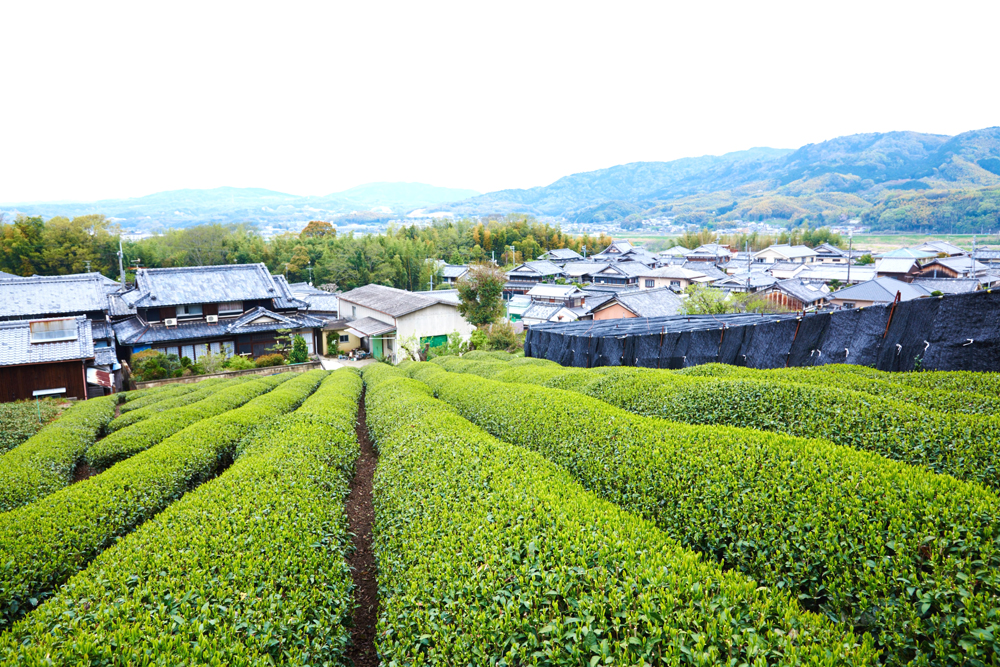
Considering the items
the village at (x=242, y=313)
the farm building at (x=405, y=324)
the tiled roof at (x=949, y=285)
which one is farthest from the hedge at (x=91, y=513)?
the tiled roof at (x=949, y=285)

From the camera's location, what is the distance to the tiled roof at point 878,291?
3103 centimetres

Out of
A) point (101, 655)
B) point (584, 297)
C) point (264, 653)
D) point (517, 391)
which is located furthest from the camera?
point (584, 297)

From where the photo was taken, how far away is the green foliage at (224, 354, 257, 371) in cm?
2552

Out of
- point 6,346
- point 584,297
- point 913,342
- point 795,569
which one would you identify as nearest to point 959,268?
point 584,297

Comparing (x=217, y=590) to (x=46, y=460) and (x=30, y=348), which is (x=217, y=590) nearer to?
(x=46, y=460)

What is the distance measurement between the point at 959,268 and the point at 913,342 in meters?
47.0

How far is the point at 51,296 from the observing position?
89.1ft

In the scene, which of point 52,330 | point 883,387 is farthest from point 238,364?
point 883,387

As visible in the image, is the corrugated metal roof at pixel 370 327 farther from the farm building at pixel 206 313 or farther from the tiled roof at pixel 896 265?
the tiled roof at pixel 896 265

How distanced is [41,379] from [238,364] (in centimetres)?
791

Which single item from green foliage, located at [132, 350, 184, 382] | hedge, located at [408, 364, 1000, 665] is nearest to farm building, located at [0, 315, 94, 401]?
green foliage, located at [132, 350, 184, 382]

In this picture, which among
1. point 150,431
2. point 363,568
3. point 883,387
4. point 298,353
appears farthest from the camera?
point 298,353

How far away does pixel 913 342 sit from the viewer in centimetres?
1070

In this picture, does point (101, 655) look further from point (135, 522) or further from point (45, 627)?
point (135, 522)
